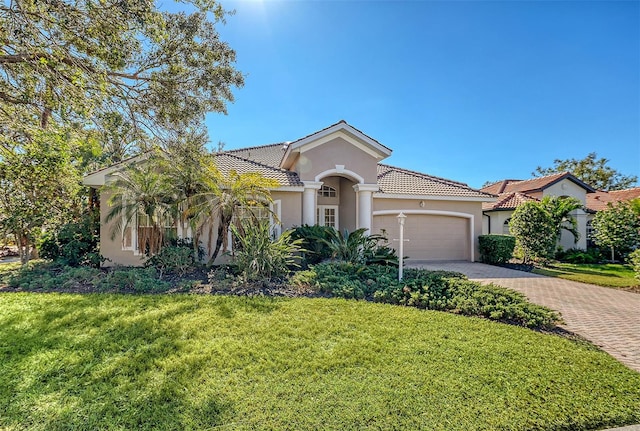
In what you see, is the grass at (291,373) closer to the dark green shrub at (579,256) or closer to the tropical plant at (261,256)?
the tropical plant at (261,256)

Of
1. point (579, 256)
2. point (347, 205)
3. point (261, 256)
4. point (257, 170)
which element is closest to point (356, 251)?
point (261, 256)

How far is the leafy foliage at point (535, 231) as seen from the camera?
619 inches

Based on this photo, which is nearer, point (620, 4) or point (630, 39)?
point (620, 4)

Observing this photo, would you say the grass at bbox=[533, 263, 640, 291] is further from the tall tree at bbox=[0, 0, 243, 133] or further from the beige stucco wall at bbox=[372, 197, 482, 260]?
the tall tree at bbox=[0, 0, 243, 133]

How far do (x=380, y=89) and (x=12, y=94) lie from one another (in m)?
14.1

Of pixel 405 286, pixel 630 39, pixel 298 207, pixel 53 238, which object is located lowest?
pixel 405 286

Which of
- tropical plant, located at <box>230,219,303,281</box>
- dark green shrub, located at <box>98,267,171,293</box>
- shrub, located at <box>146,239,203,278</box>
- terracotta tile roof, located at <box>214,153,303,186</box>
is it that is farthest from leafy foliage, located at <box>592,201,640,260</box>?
dark green shrub, located at <box>98,267,171,293</box>

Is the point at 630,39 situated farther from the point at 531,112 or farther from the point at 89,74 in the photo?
the point at 89,74

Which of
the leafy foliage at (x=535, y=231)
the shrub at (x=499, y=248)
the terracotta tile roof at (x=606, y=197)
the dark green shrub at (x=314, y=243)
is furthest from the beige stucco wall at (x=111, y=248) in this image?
the terracotta tile roof at (x=606, y=197)

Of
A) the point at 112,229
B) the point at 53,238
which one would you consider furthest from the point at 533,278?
the point at 53,238

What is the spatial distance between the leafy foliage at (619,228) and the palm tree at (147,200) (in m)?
24.2

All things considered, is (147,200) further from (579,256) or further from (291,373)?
(579,256)

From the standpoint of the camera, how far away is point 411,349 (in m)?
5.18

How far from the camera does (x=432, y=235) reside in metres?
17.6
